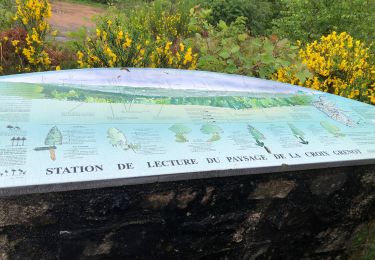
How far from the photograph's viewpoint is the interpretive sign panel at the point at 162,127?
195 centimetres

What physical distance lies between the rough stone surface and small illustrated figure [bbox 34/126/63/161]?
208mm

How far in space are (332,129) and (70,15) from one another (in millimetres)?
8018

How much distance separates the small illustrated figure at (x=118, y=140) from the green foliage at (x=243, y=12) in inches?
230

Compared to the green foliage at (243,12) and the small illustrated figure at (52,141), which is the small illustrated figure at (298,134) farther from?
the green foliage at (243,12)

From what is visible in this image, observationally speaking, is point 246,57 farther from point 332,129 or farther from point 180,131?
point 180,131

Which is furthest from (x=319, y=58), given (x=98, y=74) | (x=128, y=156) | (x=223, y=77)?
(x=128, y=156)

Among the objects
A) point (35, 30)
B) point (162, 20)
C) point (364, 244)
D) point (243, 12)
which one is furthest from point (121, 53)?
point (243, 12)

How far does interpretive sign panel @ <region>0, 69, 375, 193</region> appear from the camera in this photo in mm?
1954

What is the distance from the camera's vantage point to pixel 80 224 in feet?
6.68

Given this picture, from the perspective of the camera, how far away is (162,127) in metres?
2.33

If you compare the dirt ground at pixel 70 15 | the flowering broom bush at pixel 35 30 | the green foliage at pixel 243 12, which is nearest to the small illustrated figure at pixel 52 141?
the flowering broom bush at pixel 35 30

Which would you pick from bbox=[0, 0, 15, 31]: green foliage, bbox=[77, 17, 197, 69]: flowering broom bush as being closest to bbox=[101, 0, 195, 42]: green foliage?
bbox=[0, 0, 15, 31]: green foliage

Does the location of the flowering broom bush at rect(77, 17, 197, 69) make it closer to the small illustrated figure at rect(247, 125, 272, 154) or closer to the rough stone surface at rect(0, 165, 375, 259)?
the small illustrated figure at rect(247, 125, 272, 154)

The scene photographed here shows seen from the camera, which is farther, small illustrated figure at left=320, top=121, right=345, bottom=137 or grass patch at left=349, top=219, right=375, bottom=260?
grass patch at left=349, top=219, right=375, bottom=260
